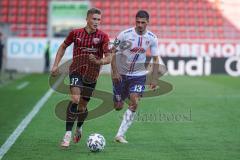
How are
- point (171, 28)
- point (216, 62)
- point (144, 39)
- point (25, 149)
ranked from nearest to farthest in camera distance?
point (25, 149)
point (144, 39)
point (216, 62)
point (171, 28)

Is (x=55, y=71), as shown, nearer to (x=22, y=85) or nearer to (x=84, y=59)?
(x=84, y=59)

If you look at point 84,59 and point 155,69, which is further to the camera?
point 155,69

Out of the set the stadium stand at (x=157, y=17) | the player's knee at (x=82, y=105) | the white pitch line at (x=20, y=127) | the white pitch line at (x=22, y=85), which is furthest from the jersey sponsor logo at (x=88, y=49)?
the stadium stand at (x=157, y=17)

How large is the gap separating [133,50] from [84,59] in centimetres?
97

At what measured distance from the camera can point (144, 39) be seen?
10281 millimetres

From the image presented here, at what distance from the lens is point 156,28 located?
3584cm

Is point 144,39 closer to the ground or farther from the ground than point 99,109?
farther from the ground

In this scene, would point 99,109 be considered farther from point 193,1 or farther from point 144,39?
point 193,1

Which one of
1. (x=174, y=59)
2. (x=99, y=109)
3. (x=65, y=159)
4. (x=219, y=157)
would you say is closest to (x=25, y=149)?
(x=65, y=159)

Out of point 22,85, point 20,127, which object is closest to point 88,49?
point 20,127

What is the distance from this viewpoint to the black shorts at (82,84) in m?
9.73

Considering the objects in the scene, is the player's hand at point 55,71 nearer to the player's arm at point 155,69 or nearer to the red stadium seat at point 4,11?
the player's arm at point 155,69

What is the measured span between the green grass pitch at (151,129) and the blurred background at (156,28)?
1228 centimetres

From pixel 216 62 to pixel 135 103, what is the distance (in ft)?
72.8
